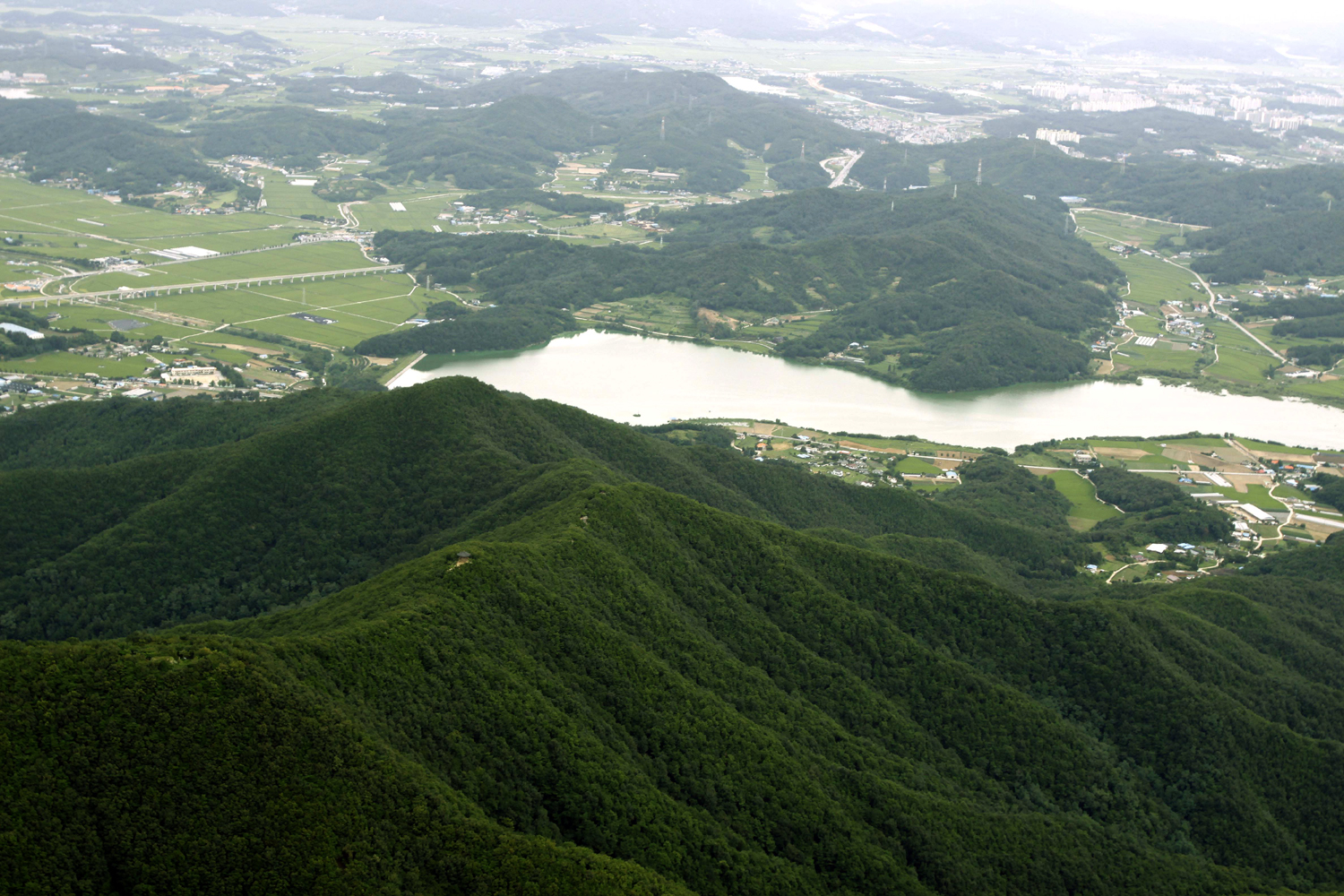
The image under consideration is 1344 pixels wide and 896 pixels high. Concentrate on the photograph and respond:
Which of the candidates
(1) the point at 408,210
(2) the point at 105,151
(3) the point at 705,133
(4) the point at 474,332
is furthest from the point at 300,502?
(3) the point at 705,133

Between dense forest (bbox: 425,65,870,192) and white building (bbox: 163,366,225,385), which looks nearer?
white building (bbox: 163,366,225,385)

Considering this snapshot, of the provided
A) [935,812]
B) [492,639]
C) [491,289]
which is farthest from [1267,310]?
[492,639]

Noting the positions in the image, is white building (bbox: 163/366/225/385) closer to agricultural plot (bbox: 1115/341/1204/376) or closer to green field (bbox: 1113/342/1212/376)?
green field (bbox: 1113/342/1212/376)

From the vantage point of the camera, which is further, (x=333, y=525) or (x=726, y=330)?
(x=726, y=330)

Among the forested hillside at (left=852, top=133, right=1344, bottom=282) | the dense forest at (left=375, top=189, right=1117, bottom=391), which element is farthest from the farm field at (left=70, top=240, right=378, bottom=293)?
the forested hillside at (left=852, top=133, right=1344, bottom=282)

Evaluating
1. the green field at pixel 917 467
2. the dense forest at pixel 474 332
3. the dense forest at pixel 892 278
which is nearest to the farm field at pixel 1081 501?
the green field at pixel 917 467

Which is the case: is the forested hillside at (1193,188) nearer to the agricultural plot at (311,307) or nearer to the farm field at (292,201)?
the farm field at (292,201)

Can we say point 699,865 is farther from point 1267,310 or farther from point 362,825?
point 1267,310
